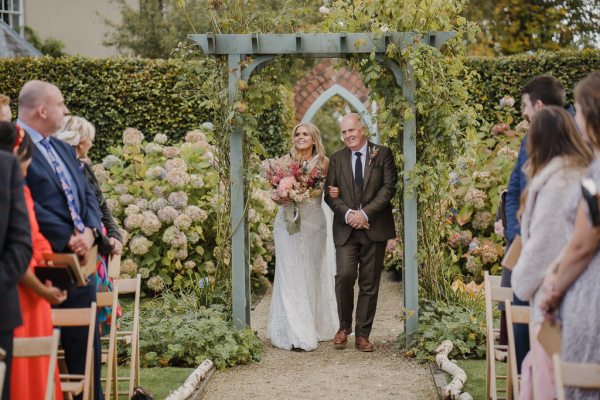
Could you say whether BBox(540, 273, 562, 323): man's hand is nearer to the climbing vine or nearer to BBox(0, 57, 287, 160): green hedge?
the climbing vine

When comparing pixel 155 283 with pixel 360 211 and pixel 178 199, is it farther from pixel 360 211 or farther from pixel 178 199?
pixel 360 211

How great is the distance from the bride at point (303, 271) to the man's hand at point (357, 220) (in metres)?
0.57

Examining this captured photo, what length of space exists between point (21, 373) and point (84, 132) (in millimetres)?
2384

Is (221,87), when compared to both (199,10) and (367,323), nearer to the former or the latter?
(367,323)

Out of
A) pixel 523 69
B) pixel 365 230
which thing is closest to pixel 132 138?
pixel 365 230

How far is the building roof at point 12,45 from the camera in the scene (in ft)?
57.2

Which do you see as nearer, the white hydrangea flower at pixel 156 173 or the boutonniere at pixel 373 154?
the boutonniere at pixel 373 154

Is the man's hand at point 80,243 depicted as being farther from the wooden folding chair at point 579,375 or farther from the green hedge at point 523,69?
the green hedge at point 523,69

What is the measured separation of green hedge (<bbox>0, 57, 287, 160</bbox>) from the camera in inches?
580

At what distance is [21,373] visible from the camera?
4.37 m

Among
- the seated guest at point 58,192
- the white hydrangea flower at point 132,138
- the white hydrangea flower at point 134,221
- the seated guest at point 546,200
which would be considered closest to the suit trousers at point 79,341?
the seated guest at point 58,192

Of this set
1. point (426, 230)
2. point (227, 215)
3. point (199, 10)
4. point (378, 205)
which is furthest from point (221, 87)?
point (199, 10)

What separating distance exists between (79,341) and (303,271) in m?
3.54

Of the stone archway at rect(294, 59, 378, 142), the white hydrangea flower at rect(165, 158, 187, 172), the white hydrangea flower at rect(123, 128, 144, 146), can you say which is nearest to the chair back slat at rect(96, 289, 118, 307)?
the white hydrangea flower at rect(165, 158, 187, 172)
